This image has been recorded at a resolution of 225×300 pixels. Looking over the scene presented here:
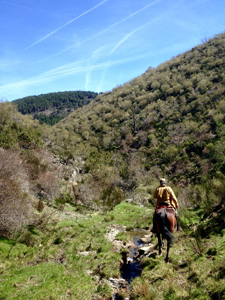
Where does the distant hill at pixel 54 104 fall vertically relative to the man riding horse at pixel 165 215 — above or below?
above

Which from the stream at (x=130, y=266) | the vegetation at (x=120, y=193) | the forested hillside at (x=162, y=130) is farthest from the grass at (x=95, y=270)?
the forested hillside at (x=162, y=130)

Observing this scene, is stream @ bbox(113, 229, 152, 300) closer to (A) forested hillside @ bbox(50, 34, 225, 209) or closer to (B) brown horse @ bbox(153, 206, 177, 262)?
(B) brown horse @ bbox(153, 206, 177, 262)

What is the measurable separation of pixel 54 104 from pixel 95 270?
159 meters

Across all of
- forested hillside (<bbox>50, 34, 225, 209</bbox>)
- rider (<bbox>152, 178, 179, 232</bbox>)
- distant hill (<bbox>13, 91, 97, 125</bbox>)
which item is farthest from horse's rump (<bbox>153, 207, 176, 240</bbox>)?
distant hill (<bbox>13, 91, 97, 125</bbox>)

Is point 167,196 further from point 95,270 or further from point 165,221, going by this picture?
point 95,270

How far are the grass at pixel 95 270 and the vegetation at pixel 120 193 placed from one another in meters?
0.04

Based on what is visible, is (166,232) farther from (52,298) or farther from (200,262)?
(52,298)

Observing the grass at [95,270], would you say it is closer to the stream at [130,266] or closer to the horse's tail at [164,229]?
the stream at [130,266]

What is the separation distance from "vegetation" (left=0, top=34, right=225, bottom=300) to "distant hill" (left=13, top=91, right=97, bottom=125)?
226 ft

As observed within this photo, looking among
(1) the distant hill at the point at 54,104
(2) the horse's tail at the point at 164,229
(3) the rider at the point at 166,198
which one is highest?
(1) the distant hill at the point at 54,104

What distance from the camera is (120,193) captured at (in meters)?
31.6

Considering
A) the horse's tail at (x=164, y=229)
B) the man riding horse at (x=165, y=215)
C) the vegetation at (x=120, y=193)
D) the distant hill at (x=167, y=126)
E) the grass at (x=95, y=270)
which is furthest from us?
the distant hill at (x=167, y=126)

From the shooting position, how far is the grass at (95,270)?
6359mm

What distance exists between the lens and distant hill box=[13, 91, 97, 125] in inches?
5638
